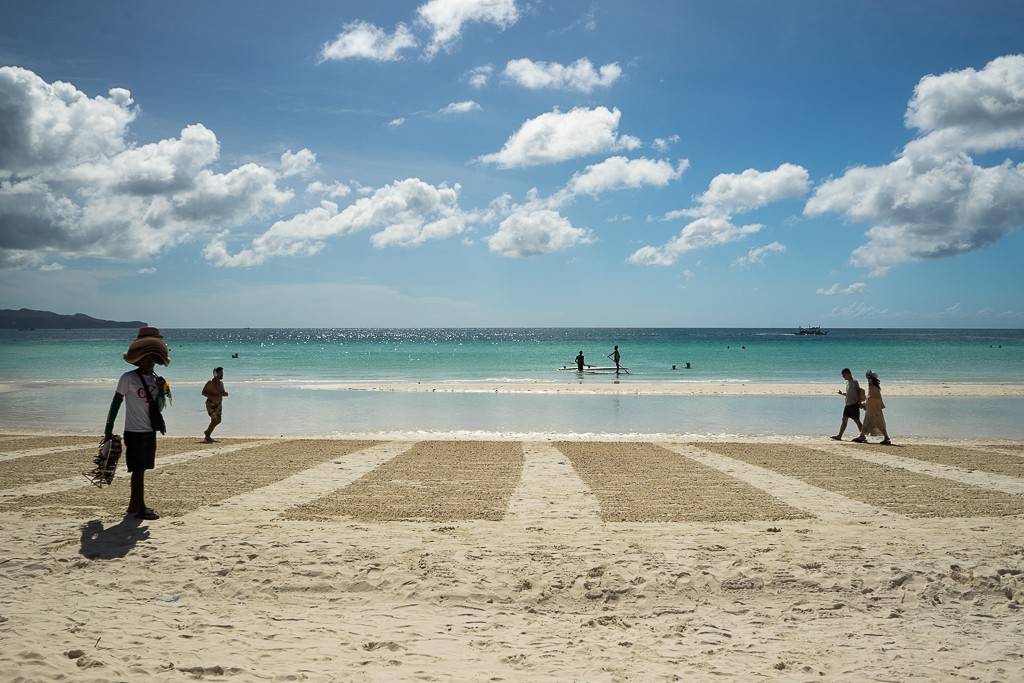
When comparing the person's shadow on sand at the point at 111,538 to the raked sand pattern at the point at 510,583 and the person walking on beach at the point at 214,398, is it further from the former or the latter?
the person walking on beach at the point at 214,398

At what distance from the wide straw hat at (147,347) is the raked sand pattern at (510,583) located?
2.01 meters

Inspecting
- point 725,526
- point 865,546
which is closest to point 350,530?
point 725,526

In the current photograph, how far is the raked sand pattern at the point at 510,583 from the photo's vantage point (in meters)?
5.69

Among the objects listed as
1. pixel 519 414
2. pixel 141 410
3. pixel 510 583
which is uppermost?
pixel 141 410

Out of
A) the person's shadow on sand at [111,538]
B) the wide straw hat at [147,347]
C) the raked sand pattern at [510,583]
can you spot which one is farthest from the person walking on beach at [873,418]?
the person's shadow on sand at [111,538]

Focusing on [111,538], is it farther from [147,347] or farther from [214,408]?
[214,408]

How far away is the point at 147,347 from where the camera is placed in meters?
8.35

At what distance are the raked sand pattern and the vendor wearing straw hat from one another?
0.49 meters

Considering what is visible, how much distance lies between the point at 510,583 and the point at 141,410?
16.0ft

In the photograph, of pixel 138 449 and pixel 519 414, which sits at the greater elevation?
pixel 138 449

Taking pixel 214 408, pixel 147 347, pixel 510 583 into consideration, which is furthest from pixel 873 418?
pixel 214 408

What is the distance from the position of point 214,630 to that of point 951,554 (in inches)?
302

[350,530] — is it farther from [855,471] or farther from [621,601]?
[855,471]

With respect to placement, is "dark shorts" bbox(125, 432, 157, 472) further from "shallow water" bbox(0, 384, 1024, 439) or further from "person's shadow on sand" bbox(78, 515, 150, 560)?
"shallow water" bbox(0, 384, 1024, 439)
